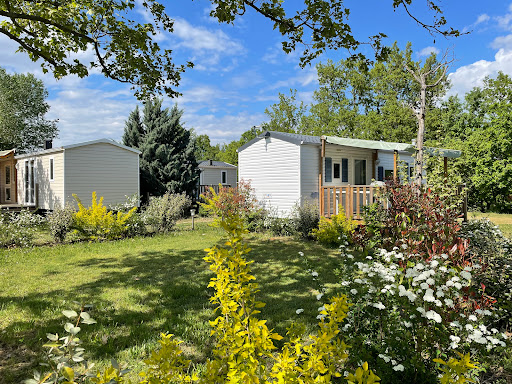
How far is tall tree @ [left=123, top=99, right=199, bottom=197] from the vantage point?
18.2 metres

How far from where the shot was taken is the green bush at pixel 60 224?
9.70 metres

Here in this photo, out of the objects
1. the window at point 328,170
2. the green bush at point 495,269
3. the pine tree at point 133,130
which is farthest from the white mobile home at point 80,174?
the green bush at point 495,269

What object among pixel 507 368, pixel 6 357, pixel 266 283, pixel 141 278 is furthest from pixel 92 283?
pixel 507 368

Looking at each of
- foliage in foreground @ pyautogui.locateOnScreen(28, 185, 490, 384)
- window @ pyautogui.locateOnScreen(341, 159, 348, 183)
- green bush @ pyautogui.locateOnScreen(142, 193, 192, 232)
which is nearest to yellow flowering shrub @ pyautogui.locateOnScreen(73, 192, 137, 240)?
green bush @ pyautogui.locateOnScreen(142, 193, 192, 232)

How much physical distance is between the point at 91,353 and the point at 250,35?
6.23m

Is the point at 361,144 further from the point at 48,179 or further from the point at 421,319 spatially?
the point at 48,179

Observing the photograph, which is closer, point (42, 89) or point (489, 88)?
point (489, 88)

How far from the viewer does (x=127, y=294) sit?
5.08 m

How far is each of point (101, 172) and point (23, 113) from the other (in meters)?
27.7

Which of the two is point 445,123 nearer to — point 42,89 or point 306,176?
point 306,176

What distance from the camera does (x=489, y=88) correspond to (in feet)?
81.8

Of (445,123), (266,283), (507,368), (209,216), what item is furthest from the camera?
(445,123)

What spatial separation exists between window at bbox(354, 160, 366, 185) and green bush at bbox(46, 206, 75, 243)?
1173cm

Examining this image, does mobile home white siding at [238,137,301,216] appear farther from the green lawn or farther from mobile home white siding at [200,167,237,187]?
mobile home white siding at [200,167,237,187]
